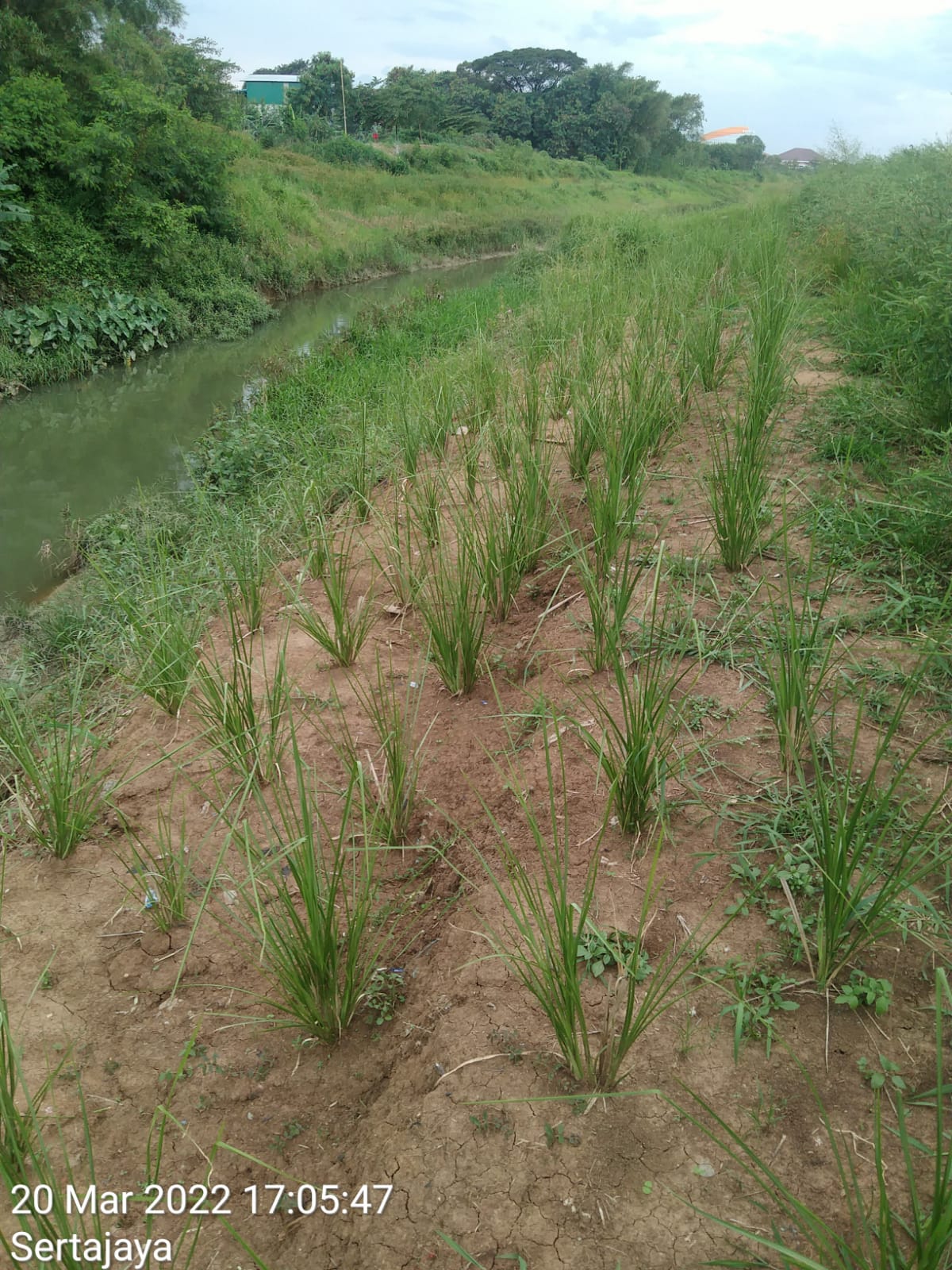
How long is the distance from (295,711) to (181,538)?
2544 mm

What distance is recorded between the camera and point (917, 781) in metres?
1.71

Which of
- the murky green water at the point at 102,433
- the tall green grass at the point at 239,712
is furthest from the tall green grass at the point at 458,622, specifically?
the murky green water at the point at 102,433

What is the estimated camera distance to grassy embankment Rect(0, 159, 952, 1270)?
1.24 metres

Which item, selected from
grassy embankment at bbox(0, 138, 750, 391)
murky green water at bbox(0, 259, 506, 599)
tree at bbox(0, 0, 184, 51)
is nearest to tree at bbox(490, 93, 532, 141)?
grassy embankment at bbox(0, 138, 750, 391)

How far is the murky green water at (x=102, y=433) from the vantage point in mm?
5500

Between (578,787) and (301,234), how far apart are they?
16.5 metres

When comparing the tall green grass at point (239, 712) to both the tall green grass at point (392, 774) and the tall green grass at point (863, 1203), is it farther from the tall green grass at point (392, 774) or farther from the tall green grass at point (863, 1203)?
the tall green grass at point (863, 1203)

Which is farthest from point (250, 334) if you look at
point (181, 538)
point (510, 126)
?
point (510, 126)

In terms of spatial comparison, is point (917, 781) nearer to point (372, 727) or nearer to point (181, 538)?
point (372, 727)

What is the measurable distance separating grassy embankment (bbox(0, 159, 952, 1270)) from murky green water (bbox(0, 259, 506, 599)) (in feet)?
5.91

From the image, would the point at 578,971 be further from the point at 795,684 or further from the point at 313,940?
the point at 795,684

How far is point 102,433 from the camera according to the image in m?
7.45

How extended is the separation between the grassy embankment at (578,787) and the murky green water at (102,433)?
5.91 ft

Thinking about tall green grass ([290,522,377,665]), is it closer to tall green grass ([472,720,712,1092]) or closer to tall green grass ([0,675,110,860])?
tall green grass ([0,675,110,860])
